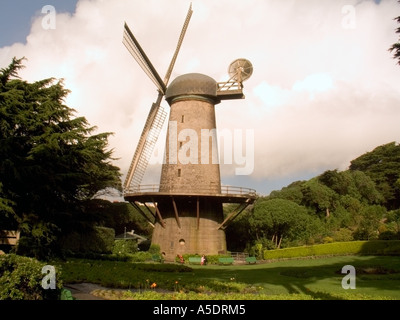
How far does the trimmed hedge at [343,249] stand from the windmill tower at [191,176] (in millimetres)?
5413

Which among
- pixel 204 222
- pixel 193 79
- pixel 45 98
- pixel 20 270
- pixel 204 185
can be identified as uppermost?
pixel 193 79

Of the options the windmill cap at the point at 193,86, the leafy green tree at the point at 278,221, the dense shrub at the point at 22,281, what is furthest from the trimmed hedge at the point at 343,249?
the dense shrub at the point at 22,281

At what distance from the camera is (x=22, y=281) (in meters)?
7.04

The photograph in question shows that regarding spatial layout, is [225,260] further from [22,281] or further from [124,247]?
[22,281]

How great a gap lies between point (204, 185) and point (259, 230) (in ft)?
42.2

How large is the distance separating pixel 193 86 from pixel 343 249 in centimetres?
1665

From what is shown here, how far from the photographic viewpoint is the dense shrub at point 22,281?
264 inches

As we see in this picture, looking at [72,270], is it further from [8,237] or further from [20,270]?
[20,270]

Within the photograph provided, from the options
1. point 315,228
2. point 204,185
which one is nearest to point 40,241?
point 204,185

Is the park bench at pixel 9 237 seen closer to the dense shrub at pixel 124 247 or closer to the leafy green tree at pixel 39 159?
the leafy green tree at pixel 39 159


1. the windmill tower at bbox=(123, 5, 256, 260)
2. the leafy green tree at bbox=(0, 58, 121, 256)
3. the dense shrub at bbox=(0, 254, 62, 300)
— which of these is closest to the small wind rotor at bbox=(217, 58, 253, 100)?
the windmill tower at bbox=(123, 5, 256, 260)

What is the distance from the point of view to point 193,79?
2591 cm

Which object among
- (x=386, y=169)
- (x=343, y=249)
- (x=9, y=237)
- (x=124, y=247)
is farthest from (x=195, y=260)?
(x=386, y=169)
